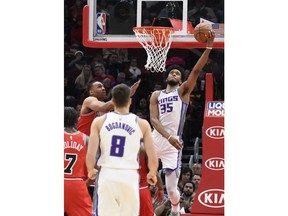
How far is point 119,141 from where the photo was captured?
7.51 meters

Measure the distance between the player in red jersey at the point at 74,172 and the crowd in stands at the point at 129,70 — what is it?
358 centimetres

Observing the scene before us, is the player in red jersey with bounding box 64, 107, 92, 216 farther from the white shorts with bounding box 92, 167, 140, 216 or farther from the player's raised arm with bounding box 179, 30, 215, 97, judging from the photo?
the player's raised arm with bounding box 179, 30, 215, 97

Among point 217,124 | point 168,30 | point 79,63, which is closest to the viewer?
point 217,124

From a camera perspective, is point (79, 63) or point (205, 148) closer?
point (205, 148)

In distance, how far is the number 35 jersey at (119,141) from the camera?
7.49 meters

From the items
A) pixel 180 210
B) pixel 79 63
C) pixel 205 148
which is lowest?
pixel 180 210

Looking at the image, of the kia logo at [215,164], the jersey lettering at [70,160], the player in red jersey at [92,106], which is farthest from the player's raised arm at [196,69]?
the jersey lettering at [70,160]

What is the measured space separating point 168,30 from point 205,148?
1907 millimetres

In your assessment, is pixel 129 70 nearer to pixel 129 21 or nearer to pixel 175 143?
pixel 129 21

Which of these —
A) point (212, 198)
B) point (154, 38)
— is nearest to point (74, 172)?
point (212, 198)

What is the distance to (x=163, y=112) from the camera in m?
9.66

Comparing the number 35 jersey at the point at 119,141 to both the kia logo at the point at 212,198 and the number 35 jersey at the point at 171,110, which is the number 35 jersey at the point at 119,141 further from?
the number 35 jersey at the point at 171,110
